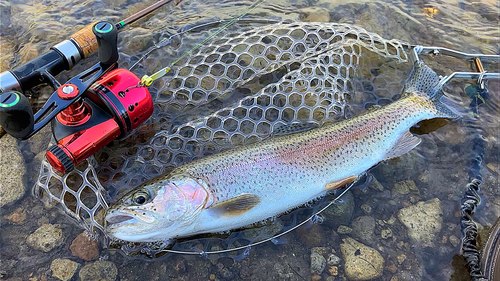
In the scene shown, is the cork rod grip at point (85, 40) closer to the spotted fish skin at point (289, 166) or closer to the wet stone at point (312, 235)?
the spotted fish skin at point (289, 166)

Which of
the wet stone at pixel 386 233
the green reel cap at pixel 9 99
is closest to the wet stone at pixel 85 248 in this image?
the green reel cap at pixel 9 99

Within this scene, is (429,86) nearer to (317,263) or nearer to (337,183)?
(337,183)

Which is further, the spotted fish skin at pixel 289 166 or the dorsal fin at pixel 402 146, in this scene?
the dorsal fin at pixel 402 146

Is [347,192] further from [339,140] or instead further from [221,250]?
[221,250]

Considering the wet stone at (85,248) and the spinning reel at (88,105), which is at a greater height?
the spinning reel at (88,105)

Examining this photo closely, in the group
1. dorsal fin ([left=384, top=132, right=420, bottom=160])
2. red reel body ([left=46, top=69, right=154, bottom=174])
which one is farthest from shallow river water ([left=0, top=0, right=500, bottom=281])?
→ red reel body ([left=46, top=69, right=154, bottom=174])

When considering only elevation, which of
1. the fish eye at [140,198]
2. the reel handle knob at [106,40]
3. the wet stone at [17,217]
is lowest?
the wet stone at [17,217]
